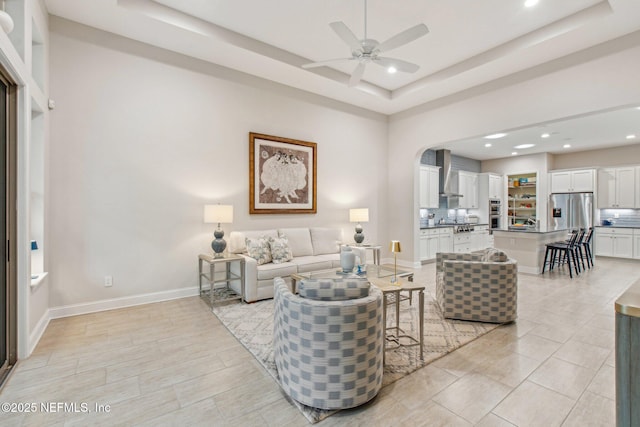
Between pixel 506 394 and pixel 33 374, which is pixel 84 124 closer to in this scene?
pixel 33 374

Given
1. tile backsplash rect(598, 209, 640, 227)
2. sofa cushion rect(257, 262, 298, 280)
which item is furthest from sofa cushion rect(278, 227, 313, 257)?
tile backsplash rect(598, 209, 640, 227)

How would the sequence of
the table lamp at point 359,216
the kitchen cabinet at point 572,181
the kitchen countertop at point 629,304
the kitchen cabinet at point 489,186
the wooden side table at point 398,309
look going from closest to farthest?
the kitchen countertop at point 629,304
the wooden side table at point 398,309
the table lamp at point 359,216
the kitchen cabinet at point 572,181
the kitchen cabinet at point 489,186

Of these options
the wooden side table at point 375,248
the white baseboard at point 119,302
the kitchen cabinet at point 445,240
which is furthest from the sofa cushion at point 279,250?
the kitchen cabinet at point 445,240

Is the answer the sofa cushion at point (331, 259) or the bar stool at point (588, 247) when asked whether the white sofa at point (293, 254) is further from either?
the bar stool at point (588, 247)

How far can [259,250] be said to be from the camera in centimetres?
431

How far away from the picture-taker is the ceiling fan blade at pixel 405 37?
2.87 metres

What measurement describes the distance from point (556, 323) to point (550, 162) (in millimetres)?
7773

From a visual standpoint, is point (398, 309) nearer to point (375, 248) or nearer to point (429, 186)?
point (375, 248)

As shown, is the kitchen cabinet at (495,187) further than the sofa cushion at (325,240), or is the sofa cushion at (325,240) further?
the kitchen cabinet at (495,187)

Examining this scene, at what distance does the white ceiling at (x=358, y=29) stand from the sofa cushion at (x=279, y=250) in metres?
2.62

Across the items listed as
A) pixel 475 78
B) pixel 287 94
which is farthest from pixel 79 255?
pixel 475 78

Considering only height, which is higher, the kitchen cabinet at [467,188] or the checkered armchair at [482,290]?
the kitchen cabinet at [467,188]

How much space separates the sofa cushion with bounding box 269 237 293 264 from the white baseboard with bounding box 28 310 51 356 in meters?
2.55

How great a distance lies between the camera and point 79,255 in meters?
3.62
